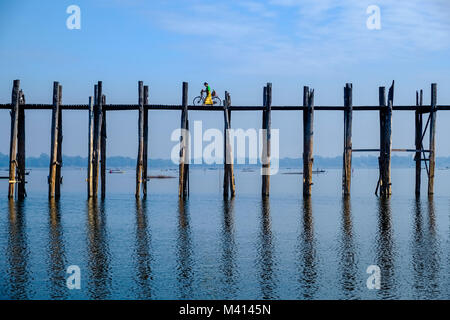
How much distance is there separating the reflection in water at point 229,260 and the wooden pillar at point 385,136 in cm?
981

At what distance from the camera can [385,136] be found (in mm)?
27391

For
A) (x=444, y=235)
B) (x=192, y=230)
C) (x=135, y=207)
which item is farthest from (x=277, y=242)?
(x=135, y=207)

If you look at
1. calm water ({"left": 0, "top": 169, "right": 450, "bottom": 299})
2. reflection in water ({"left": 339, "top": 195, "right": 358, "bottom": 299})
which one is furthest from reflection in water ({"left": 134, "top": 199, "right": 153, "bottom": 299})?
A: reflection in water ({"left": 339, "top": 195, "right": 358, "bottom": 299})

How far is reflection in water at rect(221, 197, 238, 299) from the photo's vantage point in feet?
33.0

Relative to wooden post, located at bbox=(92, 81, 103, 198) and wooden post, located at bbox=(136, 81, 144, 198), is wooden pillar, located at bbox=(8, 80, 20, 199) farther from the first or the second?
wooden post, located at bbox=(136, 81, 144, 198)

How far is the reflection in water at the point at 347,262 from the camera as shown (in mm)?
10156

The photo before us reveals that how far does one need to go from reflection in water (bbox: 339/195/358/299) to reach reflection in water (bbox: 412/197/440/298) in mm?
1138

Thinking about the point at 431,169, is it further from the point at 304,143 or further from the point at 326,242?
the point at 326,242

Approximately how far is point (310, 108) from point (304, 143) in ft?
5.61

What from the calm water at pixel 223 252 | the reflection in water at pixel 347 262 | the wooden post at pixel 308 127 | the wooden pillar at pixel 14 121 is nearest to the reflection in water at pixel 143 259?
the calm water at pixel 223 252

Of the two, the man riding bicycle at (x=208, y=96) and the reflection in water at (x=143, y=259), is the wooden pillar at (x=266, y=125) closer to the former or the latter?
the man riding bicycle at (x=208, y=96)

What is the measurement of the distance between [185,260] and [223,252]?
1.33 metres

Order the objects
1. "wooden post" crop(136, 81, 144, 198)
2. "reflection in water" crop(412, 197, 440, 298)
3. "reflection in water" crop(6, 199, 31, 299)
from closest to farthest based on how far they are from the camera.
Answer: "reflection in water" crop(6, 199, 31, 299) < "reflection in water" crop(412, 197, 440, 298) < "wooden post" crop(136, 81, 144, 198)

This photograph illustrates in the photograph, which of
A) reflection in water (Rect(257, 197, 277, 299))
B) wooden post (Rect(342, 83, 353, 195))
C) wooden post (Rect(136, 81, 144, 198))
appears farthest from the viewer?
wooden post (Rect(342, 83, 353, 195))
